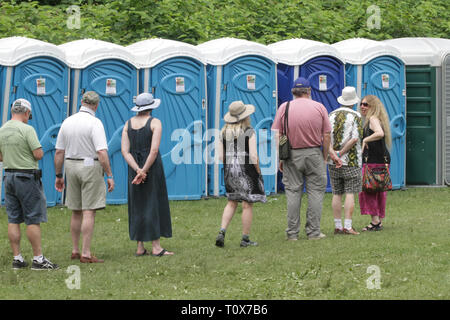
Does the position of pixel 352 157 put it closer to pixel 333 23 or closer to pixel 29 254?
pixel 29 254

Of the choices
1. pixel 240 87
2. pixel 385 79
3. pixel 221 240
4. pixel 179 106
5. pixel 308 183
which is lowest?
pixel 221 240

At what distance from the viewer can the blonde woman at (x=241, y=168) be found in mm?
8555

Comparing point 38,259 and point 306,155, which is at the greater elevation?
point 306,155

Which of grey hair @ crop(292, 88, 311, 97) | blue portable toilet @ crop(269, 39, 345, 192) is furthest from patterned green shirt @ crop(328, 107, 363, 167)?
blue portable toilet @ crop(269, 39, 345, 192)

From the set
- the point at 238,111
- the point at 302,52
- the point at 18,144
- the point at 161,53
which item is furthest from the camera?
the point at 302,52

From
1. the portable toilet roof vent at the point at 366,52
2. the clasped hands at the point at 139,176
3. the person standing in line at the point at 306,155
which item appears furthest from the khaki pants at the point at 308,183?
the portable toilet roof vent at the point at 366,52

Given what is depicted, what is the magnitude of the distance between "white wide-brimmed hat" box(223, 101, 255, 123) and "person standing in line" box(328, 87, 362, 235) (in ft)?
3.62

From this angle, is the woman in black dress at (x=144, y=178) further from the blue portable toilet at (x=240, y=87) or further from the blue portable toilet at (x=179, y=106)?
the blue portable toilet at (x=240, y=87)

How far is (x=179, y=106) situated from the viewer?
11.9m

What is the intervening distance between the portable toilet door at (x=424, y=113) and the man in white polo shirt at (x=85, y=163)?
276 inches

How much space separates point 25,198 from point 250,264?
2.09 meters

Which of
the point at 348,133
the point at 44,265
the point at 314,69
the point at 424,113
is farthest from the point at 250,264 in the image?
the point at 424,113

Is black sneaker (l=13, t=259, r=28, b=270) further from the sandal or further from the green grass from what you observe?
the sandal

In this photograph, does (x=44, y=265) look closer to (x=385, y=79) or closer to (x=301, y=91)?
(x=301, y=91)
